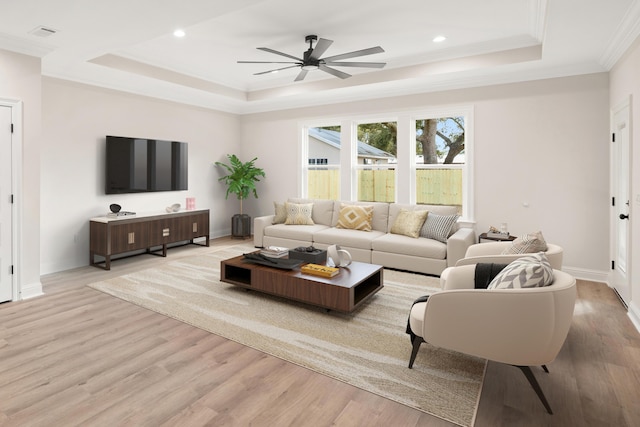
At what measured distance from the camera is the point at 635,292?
11.2ft

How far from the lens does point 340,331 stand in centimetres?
315

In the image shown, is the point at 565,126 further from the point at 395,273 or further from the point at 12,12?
the point at 12,12

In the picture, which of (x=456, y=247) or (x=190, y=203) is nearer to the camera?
(x=456, y=247)

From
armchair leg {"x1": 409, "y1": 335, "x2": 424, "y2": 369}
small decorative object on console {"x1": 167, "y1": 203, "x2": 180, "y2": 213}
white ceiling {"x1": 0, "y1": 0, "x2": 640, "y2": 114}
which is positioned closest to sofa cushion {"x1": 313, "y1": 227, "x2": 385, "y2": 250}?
white ceiling {"x1": 0, "y1": 0, "x2": 640, "y2": 114}

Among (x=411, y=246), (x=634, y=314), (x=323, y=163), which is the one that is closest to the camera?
(x=634, y=314)

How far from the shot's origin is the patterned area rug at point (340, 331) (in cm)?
232

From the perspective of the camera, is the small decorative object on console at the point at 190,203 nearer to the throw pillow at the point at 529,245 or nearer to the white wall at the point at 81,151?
the white wall at the point at 81,151

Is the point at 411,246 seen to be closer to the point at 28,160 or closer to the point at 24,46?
the point at 28,160

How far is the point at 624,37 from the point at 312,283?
3.75 meters

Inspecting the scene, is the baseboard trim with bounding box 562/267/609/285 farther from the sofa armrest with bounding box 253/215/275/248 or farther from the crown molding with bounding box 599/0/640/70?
the sofa armrest with bounding box 253/215/275/248

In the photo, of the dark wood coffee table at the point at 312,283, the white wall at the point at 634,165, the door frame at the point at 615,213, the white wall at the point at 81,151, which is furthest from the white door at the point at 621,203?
the white wall at the point at 81,151

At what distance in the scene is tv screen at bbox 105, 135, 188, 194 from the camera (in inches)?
219

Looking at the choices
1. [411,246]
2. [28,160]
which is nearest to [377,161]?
[411,246]

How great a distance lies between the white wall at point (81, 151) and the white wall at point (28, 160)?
1.09 m
